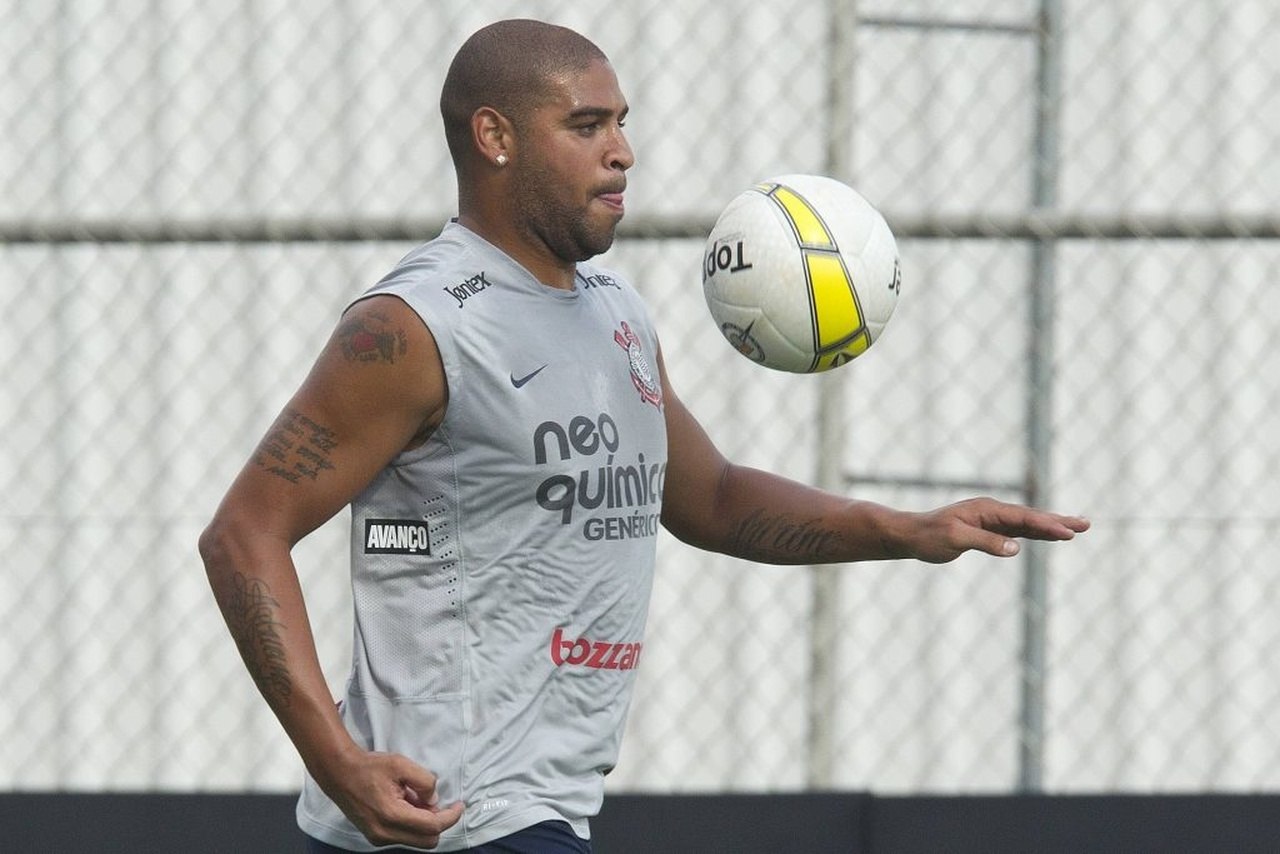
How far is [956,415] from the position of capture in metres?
5.49

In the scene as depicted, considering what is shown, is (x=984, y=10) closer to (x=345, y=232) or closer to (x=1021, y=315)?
(x=1021, y=315)

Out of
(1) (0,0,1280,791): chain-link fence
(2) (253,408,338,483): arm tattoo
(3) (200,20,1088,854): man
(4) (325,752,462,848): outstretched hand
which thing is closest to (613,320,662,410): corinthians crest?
(3) (200,20,1088,854): man

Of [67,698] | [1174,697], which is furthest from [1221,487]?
[67,698]

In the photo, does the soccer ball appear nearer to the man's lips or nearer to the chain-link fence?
the man's lips

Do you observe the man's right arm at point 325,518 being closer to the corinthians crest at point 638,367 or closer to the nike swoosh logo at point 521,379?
the nike swoosh logo at point 521,379

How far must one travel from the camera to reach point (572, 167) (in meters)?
3.32

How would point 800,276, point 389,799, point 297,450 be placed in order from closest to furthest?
point 389,799, point 297,450, point 800,276

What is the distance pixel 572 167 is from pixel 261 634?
40.1 inches

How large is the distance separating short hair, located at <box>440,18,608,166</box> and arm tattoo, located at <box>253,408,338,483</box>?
2.25 feet

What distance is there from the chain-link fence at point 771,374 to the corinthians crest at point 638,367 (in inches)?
76.3

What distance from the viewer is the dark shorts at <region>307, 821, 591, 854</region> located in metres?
3.15

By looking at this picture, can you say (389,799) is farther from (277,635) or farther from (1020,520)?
(1020,520)

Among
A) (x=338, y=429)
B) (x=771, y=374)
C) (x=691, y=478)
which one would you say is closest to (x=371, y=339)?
(x=338, y=429)

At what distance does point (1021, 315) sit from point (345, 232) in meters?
2.01
